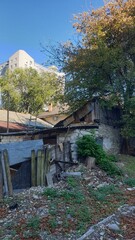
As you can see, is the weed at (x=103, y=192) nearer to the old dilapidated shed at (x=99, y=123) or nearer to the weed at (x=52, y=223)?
the weed at (x=52, y=223)

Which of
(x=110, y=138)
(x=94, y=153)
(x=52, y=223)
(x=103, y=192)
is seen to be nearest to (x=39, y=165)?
(x=103, y=192)

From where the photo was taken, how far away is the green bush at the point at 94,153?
9.43 metres

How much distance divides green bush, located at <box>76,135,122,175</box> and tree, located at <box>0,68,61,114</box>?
2390 cm

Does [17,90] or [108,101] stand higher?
[17,90]

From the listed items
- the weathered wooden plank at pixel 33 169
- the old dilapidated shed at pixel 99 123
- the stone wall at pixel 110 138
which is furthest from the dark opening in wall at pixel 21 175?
the stone wall at pixel 110 138

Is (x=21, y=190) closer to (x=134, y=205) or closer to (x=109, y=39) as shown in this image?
(x=134, y=205)

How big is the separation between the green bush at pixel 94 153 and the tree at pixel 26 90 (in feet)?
78.4

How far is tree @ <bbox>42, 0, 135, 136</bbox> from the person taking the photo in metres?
13.8

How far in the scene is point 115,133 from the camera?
15398 mm

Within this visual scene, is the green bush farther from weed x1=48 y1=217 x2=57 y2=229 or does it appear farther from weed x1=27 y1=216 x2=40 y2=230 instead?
weed x1=27 y1=216 x2=40 y2=230

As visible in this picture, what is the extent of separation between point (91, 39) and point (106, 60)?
6.13 ft

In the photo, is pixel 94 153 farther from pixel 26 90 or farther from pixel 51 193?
pixel 26 90

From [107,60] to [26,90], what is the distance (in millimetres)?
23059

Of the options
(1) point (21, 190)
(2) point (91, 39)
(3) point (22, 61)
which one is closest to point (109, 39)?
(2) point (91, 39)
